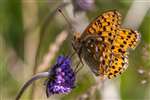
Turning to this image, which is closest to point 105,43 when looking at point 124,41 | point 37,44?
point 124,41

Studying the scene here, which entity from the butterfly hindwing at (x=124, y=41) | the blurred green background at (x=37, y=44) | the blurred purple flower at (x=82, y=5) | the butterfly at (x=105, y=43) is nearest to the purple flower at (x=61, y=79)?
the butterfly at (x=105, y=43)

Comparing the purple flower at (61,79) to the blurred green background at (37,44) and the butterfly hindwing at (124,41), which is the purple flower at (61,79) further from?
the blurred green background at (37,44)

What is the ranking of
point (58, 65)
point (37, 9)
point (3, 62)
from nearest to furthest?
point (58, 65), point (3, 62), point (37, 9)

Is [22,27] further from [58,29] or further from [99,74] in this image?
[99,74]

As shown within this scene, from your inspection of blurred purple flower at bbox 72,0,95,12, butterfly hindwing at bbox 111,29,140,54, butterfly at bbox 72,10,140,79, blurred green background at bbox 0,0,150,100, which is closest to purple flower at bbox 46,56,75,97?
butterfly at bbox 72,10,140,79

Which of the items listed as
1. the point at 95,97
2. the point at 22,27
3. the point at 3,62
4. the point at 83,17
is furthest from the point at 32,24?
the point at 95,97

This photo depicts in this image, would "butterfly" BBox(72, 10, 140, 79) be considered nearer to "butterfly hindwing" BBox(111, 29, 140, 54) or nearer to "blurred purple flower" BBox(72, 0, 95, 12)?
"butterfly hindwing" BBox(111, 29, 140, 54)

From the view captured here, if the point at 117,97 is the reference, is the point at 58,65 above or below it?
above

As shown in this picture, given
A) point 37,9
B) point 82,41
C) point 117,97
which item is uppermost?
point 37,9
